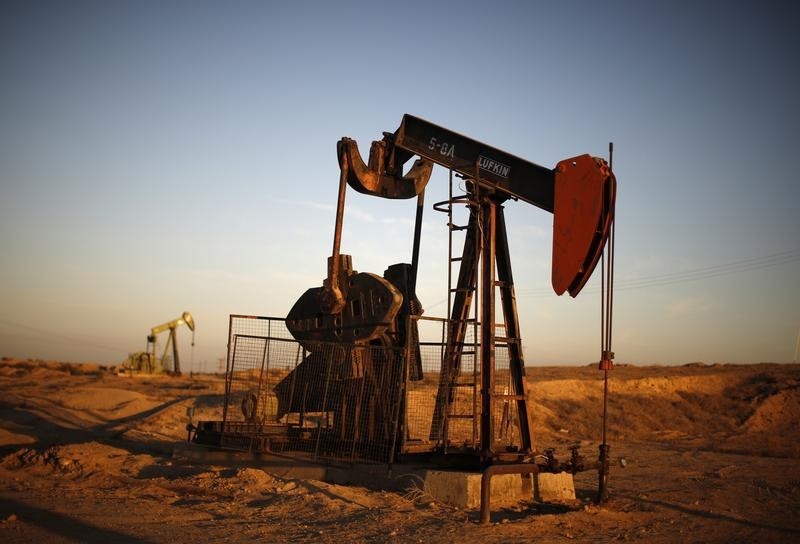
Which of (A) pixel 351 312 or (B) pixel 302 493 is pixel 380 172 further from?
(B) pixel 302 493

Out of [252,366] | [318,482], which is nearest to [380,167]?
[252,366]

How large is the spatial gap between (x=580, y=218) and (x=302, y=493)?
13.5 feet

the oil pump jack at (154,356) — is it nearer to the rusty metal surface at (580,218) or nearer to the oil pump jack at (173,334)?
the oil pump jack at (173,334)

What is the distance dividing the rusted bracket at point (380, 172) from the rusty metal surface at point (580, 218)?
2245 mm

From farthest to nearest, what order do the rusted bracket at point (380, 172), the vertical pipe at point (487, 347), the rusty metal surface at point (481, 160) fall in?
the rusted bracket at point (380, 172) → the rusty metal surface at point (481, 160) → the vertical pipe at point (487, 347)

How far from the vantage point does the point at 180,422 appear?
1561 cm

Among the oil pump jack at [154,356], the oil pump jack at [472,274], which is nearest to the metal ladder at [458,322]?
the oil pump jack at [472,274]

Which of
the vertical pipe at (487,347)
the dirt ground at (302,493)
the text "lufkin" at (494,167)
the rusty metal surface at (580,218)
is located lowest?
the dirt ground at (302,493)

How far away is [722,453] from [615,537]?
8.81m

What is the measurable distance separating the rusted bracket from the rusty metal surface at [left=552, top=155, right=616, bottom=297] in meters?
2.25

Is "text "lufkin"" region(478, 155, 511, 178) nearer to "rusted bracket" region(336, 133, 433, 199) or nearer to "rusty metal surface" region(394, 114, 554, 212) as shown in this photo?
"rusty metal surface" region(394, 114, 554, 212)

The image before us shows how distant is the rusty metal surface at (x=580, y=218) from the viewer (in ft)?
21.9

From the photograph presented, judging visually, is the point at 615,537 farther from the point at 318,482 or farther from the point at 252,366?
the point at 252,366

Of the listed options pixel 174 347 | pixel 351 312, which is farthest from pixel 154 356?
pixel 351 312
